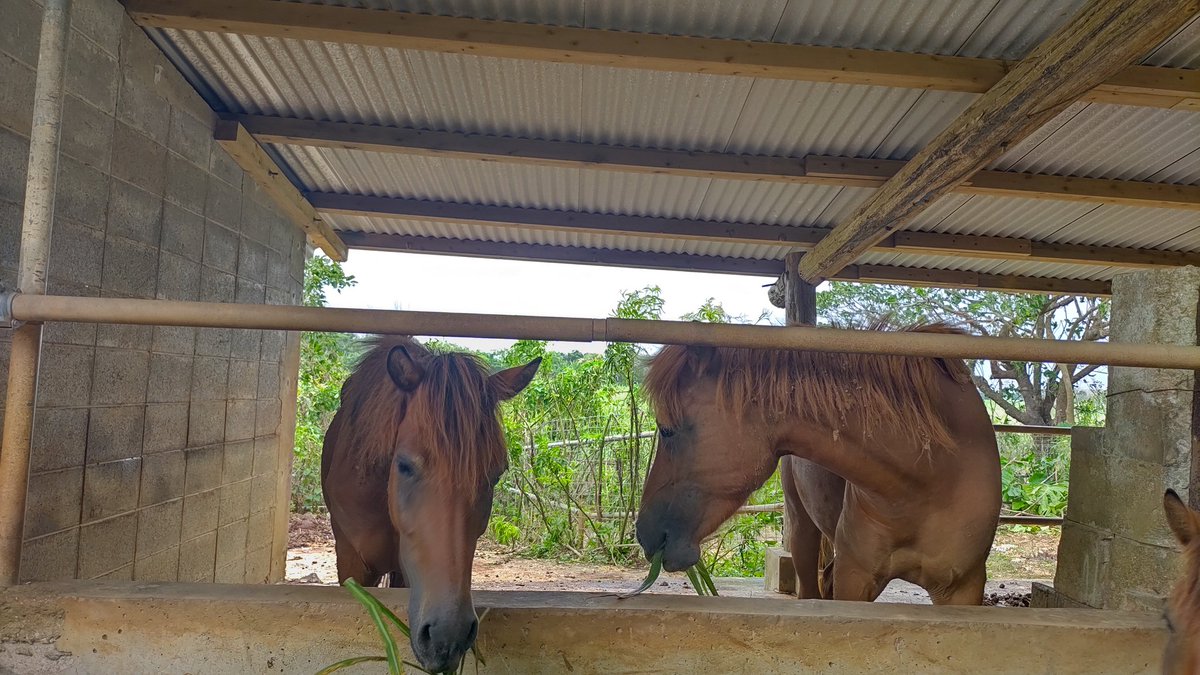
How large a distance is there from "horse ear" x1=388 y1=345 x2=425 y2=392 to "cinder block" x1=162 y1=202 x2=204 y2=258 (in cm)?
→ 237

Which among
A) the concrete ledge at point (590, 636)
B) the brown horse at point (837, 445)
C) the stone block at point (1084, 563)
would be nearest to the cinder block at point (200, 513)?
the concrete ledge at point (590, 636)

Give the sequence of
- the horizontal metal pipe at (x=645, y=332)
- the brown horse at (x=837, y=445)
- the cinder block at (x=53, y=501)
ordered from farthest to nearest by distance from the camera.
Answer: the cinder block at (x=53, y=501)
the brown horse at (x=837, y=445)
the horizontal metal pipe at (x=645, y=332)

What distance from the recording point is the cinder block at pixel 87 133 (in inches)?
109

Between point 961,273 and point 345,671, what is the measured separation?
24.4ft

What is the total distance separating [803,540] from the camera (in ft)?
12.6

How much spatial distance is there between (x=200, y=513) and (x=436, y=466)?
10.2 ft

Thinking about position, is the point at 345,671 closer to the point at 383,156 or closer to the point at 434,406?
the point at 434,406

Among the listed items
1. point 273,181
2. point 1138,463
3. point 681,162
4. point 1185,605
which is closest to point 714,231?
point 681,162

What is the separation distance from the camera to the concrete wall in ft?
8.85

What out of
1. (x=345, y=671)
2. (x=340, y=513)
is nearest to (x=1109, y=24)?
(x=345, y=671)

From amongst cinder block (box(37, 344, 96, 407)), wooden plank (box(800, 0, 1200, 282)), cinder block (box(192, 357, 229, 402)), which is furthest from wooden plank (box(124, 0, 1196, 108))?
cinder block (box(192, 357, 229, 402))

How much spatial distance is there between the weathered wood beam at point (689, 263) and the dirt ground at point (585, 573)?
121 inches

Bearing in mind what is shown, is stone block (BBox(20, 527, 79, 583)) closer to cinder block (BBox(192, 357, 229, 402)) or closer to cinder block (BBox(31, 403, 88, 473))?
cinder block (BBox(31, 403, 88, 473))

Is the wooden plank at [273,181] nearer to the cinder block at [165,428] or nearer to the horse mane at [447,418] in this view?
the cinder block at [165,428]
